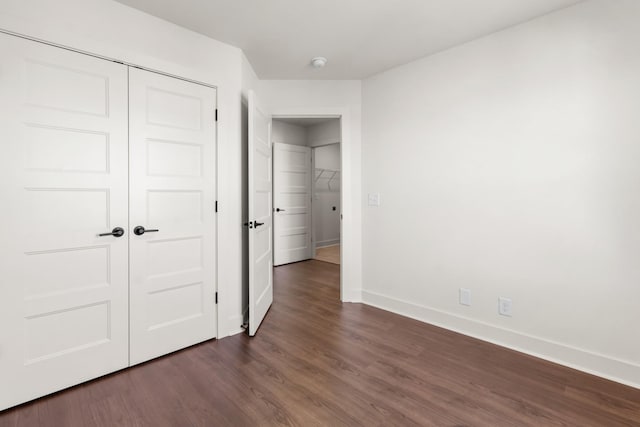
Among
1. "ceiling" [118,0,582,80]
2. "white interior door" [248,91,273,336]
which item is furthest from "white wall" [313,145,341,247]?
"ceiling" [118,0,582,80]

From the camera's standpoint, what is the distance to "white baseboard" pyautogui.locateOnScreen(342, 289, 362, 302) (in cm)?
340

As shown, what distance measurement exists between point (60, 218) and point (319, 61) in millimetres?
2409

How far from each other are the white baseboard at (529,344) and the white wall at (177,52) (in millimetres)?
1707

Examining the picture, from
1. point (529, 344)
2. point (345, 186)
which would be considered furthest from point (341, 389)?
point (345, 186)

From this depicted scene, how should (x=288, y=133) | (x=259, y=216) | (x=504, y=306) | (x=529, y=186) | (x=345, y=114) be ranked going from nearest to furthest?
(x=529, y=186) → (x=504, y=306) → (x=259, y=216) → (x=345, y=114) → (x=288, y=133)

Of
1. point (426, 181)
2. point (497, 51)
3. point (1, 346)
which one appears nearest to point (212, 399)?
point (1, 346)

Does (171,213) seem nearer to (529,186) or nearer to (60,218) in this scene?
(60,218)

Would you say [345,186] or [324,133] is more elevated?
[324,133]

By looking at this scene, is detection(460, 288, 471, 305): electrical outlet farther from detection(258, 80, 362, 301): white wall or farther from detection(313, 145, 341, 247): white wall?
detection(313, 145, 341, 247): white wall

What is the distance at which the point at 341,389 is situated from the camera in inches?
71.4

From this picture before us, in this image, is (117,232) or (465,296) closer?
(117,232)

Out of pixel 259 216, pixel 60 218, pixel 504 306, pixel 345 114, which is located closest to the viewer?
pixel 60 218

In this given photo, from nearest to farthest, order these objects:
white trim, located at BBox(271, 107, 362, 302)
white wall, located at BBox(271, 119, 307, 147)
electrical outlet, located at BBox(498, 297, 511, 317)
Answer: electrical outlet, located at BBox(498, 297, 511, 317), white trim, located at BBox(271, 107, 362, 302), white wall, located at BBox(271, 119, 307, 147)

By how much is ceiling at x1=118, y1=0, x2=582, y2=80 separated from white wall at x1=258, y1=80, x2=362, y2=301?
0.45m
